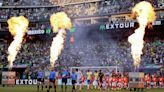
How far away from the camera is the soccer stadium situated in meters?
49.8

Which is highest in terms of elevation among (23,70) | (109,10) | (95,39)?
(109,10)

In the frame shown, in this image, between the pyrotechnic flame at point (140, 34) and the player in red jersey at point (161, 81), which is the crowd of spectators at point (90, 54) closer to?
the player in red jersey at point (161, 81)

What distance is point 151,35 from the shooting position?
207ft

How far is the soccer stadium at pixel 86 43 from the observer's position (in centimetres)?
4981

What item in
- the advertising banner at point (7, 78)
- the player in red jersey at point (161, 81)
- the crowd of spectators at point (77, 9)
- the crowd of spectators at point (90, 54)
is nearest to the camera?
the player in red jersey at point (161, 81)

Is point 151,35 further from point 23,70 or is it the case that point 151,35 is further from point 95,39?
point 23,70

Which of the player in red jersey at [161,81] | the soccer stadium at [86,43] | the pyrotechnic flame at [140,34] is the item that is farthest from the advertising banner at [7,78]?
the player in red jersey at [161,81]

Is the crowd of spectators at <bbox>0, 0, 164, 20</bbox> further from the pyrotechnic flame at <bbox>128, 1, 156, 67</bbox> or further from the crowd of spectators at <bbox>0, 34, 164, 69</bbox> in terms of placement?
the pyrotechnic flame at <bbox>128, 1, 156, 67</bbox>

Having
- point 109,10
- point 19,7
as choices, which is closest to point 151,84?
point 109,10

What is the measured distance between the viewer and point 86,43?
67562mm

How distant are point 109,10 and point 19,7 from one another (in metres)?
21.3

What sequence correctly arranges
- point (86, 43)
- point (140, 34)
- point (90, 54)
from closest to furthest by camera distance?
point (140, 34)
point (90, 54)
point (86, 43)

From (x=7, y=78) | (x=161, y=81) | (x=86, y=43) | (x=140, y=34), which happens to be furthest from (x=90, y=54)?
(x=140, y=34)

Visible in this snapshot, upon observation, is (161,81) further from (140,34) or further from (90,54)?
(90,54)
